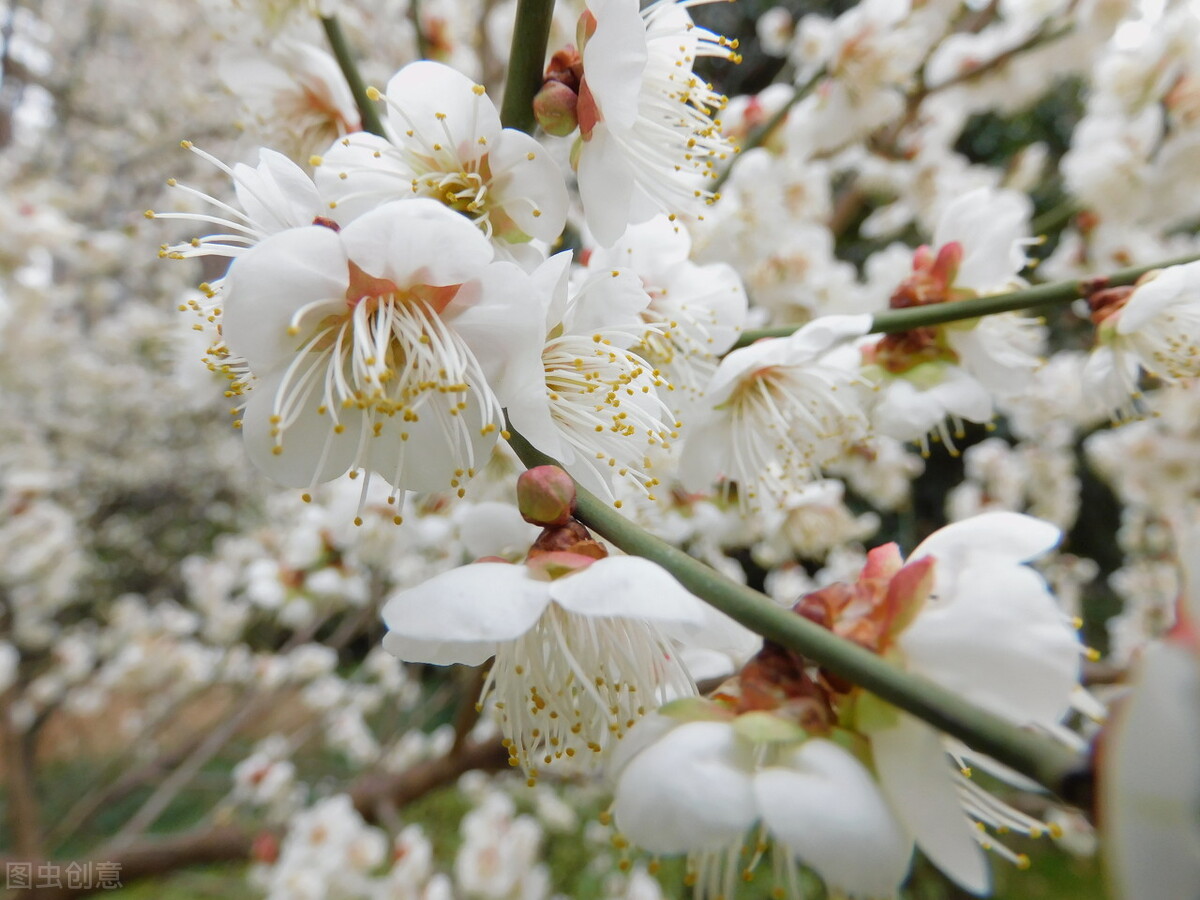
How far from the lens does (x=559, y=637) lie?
16.4 inches

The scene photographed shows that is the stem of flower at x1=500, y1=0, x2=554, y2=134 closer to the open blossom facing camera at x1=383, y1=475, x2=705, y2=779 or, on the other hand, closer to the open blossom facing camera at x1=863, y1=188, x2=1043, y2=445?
the open blossom facing camera at x1=383, y1=475, x2=705, y2=779

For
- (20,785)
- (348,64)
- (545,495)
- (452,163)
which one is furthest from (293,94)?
(20,785)

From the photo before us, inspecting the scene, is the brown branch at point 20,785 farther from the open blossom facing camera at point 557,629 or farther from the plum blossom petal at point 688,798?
the plum blossom petal at point 688,798

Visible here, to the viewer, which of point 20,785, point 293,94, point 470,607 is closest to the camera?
point 470,607

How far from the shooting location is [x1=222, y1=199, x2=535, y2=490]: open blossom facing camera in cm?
37

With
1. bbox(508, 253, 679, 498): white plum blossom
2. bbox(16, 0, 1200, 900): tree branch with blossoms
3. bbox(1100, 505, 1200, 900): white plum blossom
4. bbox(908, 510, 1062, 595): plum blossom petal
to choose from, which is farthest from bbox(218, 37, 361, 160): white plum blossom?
bbox(1100, 505, 1200, 900): white plum blossom

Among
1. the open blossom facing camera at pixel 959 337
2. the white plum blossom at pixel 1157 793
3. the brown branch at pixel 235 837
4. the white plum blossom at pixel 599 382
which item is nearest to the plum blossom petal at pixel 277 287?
the white plum blossom at pixel 599 382

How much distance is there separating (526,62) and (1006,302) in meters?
0.44

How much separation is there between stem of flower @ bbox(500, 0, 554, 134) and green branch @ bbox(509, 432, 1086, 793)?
303 millimetres

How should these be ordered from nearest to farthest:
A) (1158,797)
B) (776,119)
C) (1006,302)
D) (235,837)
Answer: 1. (1158,797)
2. (1006,302)
3. (776,119)
4. (235,837)

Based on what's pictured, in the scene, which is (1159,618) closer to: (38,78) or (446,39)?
(446,39)

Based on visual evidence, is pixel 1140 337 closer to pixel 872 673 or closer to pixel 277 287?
pixel 872 673

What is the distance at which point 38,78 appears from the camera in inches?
94.4

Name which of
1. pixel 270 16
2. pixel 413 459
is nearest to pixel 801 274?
pixel 270 16
